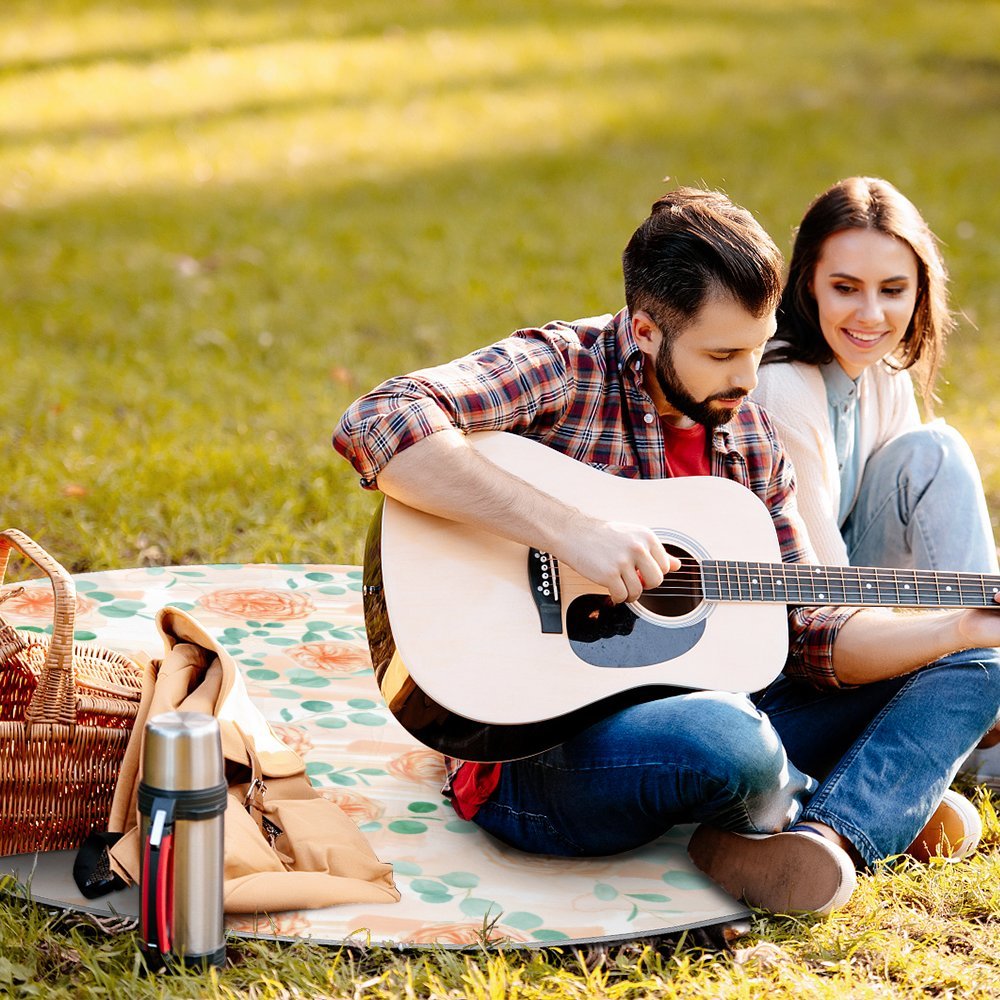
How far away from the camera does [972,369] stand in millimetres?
6562

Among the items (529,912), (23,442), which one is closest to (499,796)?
(529,912)

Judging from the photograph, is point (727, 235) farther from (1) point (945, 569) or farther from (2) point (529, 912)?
(2) point (529, 912)

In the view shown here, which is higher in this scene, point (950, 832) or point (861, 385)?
point (861, 385)

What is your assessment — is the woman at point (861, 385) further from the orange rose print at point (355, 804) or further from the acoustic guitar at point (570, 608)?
the orange rose print at point (355, 804)

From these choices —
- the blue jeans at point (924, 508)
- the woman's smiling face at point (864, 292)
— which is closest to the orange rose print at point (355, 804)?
the blue jeans at point (924, 508)

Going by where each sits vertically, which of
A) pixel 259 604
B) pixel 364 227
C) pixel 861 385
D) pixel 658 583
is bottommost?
pixel 259 604

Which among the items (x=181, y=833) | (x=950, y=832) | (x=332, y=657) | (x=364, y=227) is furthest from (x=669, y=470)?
(x=364, y=227)

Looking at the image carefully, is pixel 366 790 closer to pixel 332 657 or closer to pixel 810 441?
pixel 332 657

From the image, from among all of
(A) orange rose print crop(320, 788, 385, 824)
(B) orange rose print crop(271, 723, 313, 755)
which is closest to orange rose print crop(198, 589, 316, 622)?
(B) orange rose print crop(271, 723, 313, 755)

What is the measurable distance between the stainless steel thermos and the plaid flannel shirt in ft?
2.27

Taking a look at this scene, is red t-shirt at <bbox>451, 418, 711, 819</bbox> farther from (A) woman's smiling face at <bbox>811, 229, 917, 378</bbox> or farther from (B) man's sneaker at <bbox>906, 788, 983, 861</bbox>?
(B) man's sneaker at <bbox>906, 788, 983, 861</bbox>

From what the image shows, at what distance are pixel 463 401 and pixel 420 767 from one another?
3.02 feet

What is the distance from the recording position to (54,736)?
2607 millimetres

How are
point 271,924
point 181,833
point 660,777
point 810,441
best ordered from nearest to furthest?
point 181,833 → point 271,924 → point 660,777 → point 810,441
